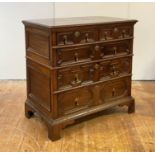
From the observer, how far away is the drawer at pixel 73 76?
231cm

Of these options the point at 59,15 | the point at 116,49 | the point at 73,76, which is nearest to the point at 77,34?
the point at 73,76

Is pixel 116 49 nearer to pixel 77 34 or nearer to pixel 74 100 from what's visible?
pixel 77 34

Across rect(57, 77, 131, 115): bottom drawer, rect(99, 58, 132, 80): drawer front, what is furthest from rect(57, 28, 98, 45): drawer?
rect(57, 77, 131, 115): bottom drawer

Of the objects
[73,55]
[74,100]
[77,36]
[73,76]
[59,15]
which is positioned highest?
[59,15]

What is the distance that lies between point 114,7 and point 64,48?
5.64ft

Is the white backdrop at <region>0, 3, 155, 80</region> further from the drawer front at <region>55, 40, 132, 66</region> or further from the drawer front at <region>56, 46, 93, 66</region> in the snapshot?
the drawer front at <region>56, 46, 93, 66</region>

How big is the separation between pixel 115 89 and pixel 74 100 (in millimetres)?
481

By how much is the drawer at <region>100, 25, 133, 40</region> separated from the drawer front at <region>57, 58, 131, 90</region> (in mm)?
217

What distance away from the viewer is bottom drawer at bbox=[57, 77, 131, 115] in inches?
94.2

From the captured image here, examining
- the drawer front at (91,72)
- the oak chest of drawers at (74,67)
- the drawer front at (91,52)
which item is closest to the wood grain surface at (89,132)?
the oak chest of drawers at (74,67)

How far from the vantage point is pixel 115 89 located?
2730 mm

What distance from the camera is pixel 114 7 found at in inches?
147

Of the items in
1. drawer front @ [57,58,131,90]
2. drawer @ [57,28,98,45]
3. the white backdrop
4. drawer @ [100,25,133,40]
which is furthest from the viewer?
the white backdrop

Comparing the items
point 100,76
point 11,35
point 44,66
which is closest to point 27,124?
point 44,66
